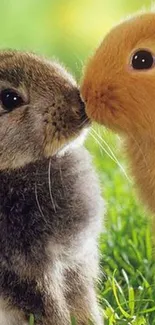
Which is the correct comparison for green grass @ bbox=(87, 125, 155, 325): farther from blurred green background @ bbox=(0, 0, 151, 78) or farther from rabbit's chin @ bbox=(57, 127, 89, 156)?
blurred green background @ bbox=(0, 0, 151, 78)

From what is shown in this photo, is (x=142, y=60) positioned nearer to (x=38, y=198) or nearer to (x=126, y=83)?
(x=126, y=83)

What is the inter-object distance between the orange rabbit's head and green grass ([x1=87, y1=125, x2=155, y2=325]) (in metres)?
0.10

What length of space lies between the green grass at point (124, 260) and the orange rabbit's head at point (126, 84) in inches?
4.1

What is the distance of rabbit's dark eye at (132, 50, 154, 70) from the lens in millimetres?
1441

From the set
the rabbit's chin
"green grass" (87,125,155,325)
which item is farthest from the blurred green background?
the rabbit's chin

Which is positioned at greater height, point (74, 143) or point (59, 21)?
point (59, 21)

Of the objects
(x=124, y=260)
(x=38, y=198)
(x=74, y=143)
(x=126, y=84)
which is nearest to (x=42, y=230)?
(x=38, y=198)

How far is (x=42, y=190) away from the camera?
1.51 metres

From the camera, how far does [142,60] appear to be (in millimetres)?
1445

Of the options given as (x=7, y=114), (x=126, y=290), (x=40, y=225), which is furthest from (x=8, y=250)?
(x=126, y=290)

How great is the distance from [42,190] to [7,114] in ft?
0.48

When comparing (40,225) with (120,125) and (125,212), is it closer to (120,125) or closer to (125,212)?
(120,125)

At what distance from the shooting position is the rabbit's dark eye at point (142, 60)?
4.73 ft

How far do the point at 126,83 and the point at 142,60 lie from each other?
0.15 ft
